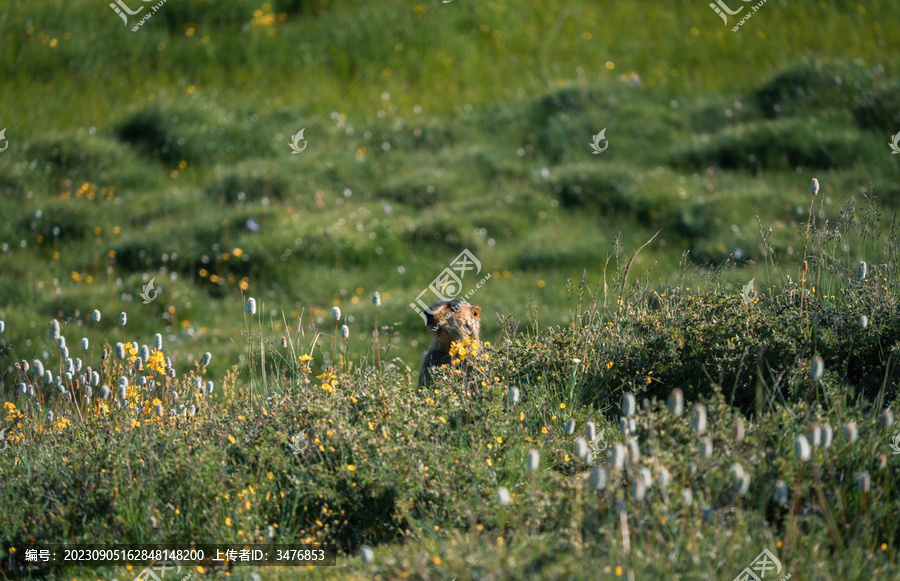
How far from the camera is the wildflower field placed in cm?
392

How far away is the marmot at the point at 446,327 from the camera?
6.05 meters

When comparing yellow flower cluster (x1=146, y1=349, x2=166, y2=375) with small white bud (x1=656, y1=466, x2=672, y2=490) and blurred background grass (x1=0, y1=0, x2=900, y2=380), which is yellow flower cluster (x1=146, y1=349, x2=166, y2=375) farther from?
blurred background grass (x1=0, y1=0, x2=900, y2=380)

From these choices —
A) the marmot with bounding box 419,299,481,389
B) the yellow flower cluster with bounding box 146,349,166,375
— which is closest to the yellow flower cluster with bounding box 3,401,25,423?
the yellow flower cluster with bounding box 146,349,166,375

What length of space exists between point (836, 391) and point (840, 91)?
11.3m

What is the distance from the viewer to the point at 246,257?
38.0 ft
